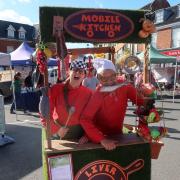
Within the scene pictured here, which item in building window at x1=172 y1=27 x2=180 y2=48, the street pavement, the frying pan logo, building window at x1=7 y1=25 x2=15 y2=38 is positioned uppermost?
building window at x1=7 y1=25 x2=15 y2=38

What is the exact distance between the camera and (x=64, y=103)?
334 centimetres

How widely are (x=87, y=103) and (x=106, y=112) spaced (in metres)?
0.22

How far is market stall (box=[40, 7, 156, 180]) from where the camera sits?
10.3 feet

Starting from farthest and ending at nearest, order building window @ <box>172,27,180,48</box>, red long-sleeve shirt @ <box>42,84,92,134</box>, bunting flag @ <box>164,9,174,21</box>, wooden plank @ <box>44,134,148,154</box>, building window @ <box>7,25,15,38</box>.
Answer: building window @ <box>7,25,15,38</box>, bunting flag @ <box>164,9,174,21</box>, building window @ <box>172,27,180,48</box>, red long-sleeve shirt @ <box>42,84,92,134</box>, wooden plank @ <box>44,134,148,154</box>

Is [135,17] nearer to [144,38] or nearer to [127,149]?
[144,38]

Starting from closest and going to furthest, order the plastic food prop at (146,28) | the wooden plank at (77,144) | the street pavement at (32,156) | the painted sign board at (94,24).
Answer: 1. the wooden plank at (77,144)
2. the painted sign board at (94,24)
3. the plastic food prop at (146,28)
4. the street pavement at (32,156)

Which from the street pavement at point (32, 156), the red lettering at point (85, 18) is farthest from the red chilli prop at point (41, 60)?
the street pavement at point (32, 156)

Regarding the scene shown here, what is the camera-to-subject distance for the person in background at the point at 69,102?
333cm

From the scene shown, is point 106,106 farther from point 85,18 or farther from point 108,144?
point 85,18

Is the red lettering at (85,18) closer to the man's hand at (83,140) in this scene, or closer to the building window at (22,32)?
the man's hand at (83,140)

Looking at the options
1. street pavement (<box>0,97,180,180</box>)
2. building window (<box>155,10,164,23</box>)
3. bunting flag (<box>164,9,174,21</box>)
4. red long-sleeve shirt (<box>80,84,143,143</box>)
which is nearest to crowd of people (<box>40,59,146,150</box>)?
red long-sleeve shirt (<box>80,84,143,143</box>)

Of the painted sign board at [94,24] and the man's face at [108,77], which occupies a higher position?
the painted sign board at [94,24]

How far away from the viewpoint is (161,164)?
562 cm

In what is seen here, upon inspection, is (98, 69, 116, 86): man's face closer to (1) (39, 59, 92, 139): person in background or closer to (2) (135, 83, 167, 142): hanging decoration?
(1) (39, 59, 92, 139): person in background
